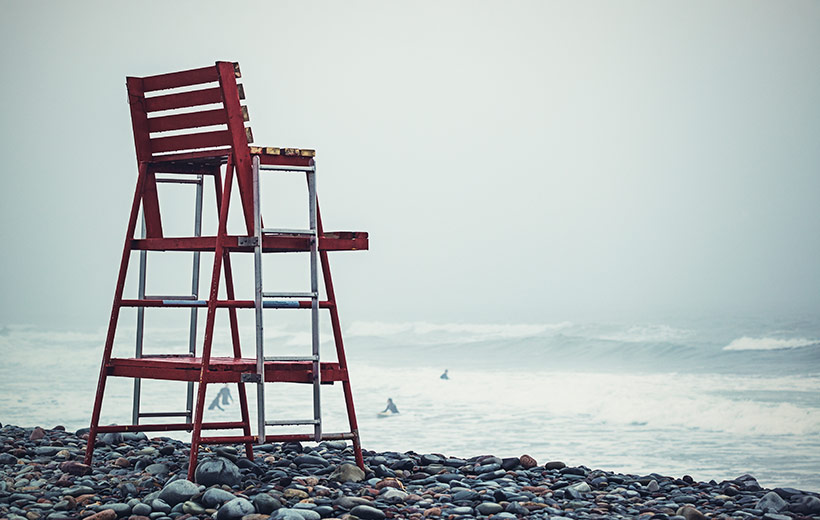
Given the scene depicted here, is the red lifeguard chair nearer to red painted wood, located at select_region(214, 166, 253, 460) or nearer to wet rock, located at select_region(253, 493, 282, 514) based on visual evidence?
red painted wood, located at select_region(214, 166, 253, 460)

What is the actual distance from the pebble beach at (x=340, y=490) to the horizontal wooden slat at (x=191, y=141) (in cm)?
200

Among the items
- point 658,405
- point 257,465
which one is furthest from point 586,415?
point 257,465

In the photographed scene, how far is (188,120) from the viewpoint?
230 inches

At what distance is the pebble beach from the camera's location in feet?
16.5

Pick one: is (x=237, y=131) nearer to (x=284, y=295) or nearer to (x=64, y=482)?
(x=284, y=295)

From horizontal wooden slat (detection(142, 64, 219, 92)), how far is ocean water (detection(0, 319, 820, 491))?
6591mm

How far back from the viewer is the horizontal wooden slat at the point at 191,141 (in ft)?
18.6

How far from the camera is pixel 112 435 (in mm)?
7551

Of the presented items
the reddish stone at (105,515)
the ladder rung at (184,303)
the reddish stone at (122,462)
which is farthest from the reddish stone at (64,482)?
the ladder rung at (184,303)

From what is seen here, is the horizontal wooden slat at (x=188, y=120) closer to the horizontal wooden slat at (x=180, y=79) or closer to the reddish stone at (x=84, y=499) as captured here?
the horizontal wooden slat at (x=180, y=79)

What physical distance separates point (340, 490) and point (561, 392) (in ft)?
51.6

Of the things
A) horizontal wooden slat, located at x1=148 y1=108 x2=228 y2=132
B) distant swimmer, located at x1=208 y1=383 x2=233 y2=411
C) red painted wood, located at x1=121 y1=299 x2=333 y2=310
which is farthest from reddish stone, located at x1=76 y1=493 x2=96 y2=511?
distant swimmer, located at x1=208 y1=383 x2=233 y2=411

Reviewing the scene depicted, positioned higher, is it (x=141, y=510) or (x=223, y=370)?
(x=223, y=370)

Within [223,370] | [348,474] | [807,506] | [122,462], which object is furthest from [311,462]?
[807,506]
